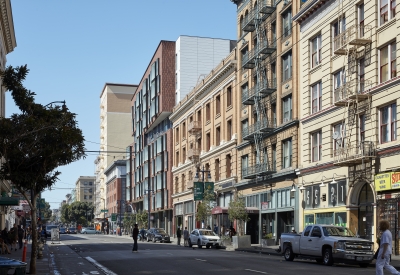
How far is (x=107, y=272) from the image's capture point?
23.9 metres

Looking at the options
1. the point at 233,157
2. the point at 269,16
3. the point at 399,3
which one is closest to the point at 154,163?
the point at 233,157

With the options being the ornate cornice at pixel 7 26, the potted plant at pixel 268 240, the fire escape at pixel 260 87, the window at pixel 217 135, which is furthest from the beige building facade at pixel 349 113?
the window at pixel 217 135

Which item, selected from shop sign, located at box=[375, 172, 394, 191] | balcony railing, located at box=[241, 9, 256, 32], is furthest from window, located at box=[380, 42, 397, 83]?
balcony railing, located at box=[241, 9, 256, 32]

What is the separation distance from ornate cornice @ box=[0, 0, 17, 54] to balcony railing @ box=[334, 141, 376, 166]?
25057 mm

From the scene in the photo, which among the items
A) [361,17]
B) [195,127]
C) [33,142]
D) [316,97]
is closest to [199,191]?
[195,127]

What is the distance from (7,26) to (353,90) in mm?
27921

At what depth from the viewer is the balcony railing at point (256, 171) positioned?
5225 centimetres

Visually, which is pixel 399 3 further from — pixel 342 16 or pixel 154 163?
pixel 154 163

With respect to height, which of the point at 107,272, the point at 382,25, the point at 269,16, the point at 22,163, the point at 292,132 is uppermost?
the point at 269,16

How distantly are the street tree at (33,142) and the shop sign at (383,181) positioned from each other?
1743 cm

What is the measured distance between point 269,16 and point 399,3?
812 inches

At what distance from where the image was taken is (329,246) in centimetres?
2873

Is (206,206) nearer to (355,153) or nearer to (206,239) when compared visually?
(206,239)

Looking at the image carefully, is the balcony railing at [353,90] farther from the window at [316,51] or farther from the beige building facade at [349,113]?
the window at [316,51]
